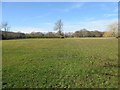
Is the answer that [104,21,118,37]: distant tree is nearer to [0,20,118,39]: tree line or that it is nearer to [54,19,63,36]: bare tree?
[0,20,118,39]: tree line

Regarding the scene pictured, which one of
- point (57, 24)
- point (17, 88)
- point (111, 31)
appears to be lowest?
point (17, 88)

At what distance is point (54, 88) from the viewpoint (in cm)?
360

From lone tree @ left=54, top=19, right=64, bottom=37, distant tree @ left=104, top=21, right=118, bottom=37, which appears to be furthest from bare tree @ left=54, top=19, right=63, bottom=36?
distant tree @ left=104, top=21, right=118, bottom=37

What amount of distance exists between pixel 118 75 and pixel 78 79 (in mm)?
1986

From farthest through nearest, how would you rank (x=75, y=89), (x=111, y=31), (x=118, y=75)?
(x=111, y=31) → (x=118, y=75) → (x=75, y=89)

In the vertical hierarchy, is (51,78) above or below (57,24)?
below

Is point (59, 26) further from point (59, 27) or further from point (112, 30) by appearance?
point (112, 30)

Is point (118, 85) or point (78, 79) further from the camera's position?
point (78, 79)

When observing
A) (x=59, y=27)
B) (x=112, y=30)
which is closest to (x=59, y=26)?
(x=59, y=27)

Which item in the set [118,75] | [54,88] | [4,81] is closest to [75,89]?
[54,88]

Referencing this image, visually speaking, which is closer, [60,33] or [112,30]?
[112,30]

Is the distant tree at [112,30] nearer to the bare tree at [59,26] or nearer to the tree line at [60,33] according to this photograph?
the tree line at [60,33]

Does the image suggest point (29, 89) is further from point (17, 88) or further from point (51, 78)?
Result: point (51, 78)

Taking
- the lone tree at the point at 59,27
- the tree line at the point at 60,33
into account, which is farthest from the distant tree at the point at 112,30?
the lone tree at the point at 59,27
